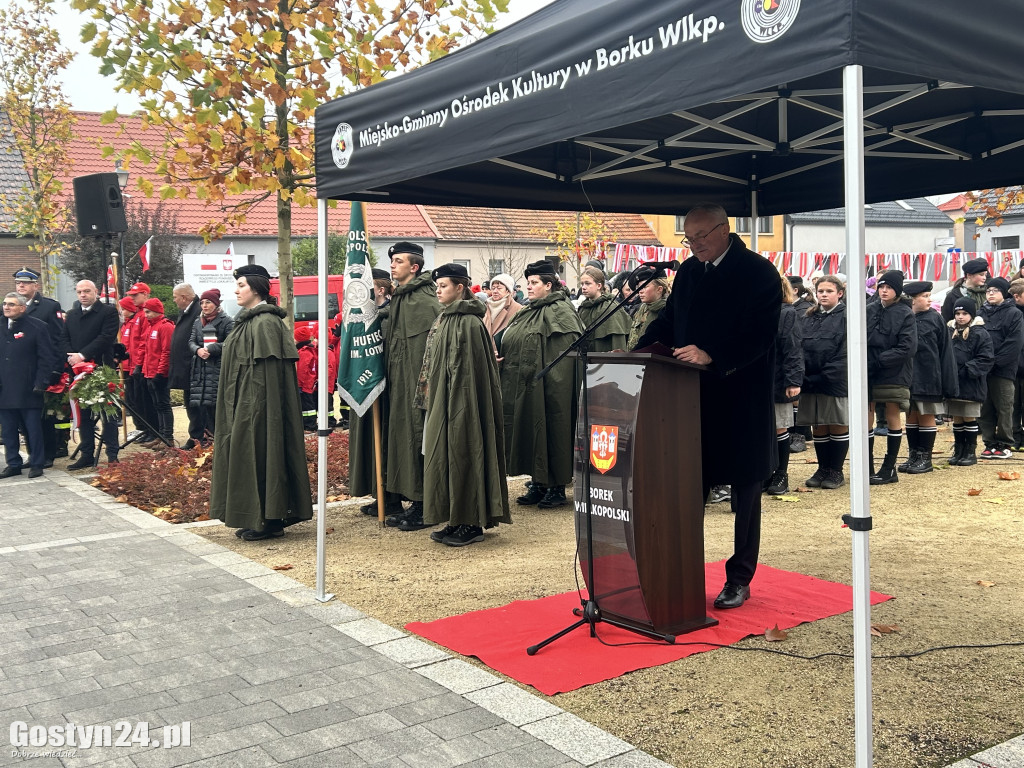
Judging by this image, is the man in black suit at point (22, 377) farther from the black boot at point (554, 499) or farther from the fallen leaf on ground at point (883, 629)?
the fallen leaf on ground at point (883, 629)

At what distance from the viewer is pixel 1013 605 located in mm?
5449

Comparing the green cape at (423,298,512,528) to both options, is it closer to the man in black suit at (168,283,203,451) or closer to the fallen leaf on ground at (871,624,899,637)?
the fallen leaf on ground at (871,624,899,637)

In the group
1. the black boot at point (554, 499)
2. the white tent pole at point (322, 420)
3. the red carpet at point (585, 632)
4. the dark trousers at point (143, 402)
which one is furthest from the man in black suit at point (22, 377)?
the red carpet at point (585, 632)

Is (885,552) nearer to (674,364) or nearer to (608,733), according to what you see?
(674,364)

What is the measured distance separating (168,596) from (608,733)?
3366 millimetres

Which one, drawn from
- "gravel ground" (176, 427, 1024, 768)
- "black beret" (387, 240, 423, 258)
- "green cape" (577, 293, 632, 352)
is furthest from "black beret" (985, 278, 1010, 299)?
"black beret" (387, 240, 423, 258)

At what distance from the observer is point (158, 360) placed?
13.2 m

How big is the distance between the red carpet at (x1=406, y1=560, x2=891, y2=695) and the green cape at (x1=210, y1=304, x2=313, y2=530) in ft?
8.33

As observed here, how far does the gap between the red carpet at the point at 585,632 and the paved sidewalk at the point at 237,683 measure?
0.19 m

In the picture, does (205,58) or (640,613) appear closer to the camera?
(640,613)

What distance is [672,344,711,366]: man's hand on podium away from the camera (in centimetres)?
488

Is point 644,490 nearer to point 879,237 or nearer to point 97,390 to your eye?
point 97,390

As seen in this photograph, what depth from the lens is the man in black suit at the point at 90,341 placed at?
475 inches

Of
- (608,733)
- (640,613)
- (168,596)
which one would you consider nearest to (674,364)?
(640,613)
